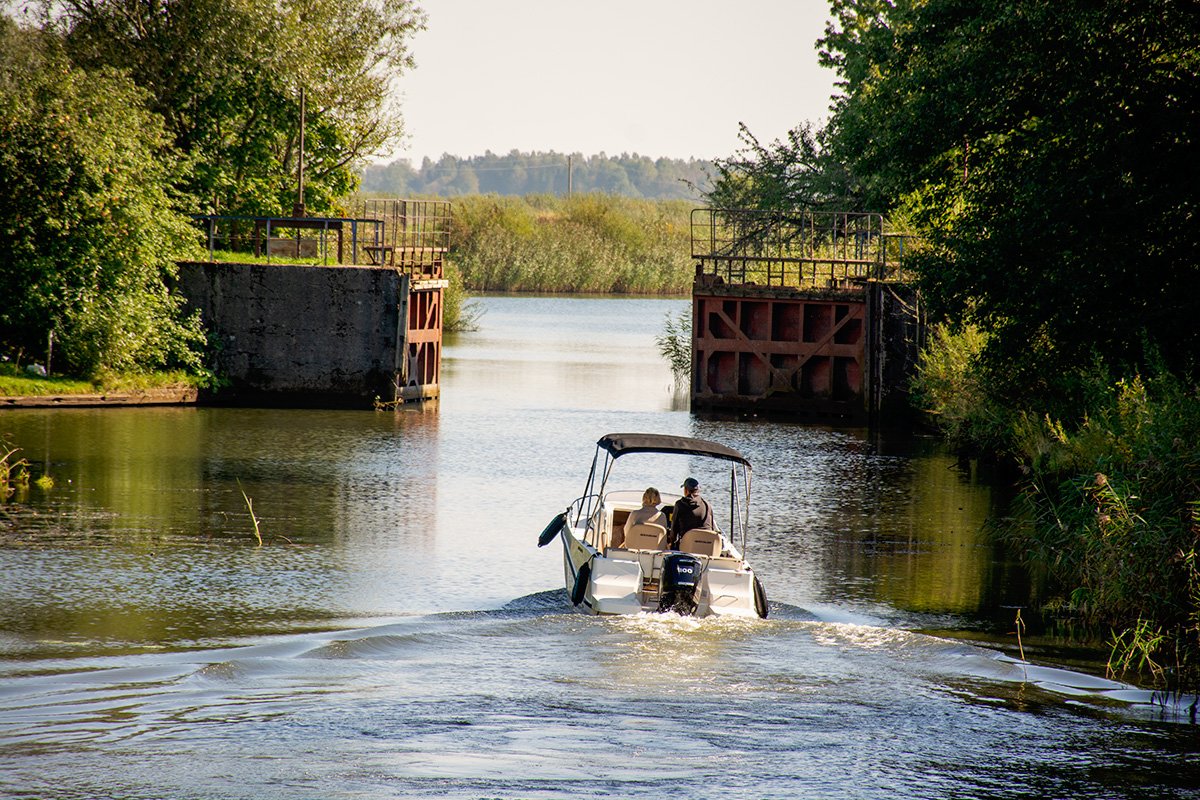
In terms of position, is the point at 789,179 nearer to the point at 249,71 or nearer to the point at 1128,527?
the point at 249,71

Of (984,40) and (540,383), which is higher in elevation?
(984,40)

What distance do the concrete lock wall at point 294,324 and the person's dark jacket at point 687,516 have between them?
18708mm

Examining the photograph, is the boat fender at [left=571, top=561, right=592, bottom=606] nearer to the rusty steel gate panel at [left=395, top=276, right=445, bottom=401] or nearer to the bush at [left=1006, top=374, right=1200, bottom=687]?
the bush at [left=1006, top=374, right=1200, bottom=687]

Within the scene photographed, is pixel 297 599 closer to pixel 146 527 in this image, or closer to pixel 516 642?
pixel 516 642

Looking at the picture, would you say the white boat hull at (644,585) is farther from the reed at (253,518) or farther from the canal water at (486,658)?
the reed at (253,518)

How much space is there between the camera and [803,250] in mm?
42594

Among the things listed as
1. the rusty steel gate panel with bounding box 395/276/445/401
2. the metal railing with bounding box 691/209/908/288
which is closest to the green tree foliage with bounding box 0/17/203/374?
the rusty steel gate panel with bounding box 395/276/445/401

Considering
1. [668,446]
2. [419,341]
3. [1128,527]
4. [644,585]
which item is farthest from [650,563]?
[419,341]

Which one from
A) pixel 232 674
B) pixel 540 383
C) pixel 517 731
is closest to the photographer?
pixel 517 731

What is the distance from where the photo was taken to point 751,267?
44.5m

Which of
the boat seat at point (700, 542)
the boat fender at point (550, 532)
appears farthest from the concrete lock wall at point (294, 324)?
the boat seat at point (700, 542)

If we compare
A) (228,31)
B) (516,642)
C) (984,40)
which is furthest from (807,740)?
(228,31)

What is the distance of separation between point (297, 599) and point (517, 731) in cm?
546

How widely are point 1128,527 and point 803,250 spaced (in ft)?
95.6
